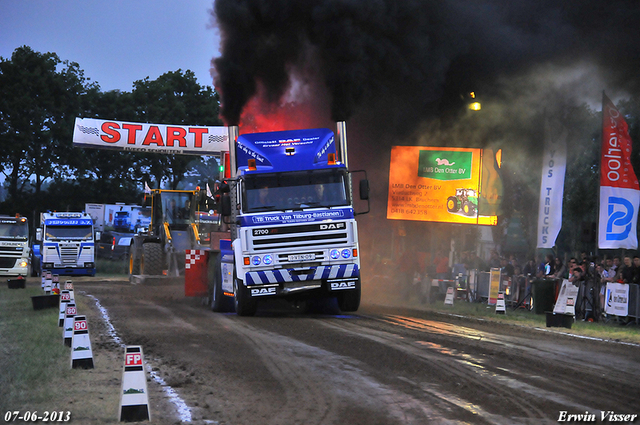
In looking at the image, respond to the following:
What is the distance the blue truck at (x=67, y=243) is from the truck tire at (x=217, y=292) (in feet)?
70.1

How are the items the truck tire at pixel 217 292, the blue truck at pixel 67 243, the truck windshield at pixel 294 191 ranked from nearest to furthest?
the truck windshield at pixel 294 191 < the truck tire at pixel 217 292 < the blue truck at pixel 67 243

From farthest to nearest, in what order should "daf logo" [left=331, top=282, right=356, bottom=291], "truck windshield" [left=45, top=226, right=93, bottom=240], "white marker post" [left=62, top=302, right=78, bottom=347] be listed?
"truck windshield" [left=45, top=226, right=93, bottom=240] → "daf logo" [left=331, top=282, right=356, bottom=291] → "white marker post" [left=62, top=302, right=78, bottom=347]

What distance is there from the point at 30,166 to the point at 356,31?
36234 mm

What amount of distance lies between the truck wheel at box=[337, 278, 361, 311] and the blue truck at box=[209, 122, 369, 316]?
38 centimetres

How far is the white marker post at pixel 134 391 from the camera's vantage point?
244 inches

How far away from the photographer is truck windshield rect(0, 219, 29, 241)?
34625 millimetres

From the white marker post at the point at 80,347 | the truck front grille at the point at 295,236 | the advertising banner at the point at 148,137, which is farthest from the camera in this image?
the advertising banner at the point at 148,137

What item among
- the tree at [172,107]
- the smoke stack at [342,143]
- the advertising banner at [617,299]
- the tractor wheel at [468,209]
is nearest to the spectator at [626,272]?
the advertising banner at [617,299]

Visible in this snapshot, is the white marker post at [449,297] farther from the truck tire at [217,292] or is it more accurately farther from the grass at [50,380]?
the grass at [50,380]

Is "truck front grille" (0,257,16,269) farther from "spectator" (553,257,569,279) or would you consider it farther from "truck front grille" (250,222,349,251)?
"spectator" (553,257,569,279)

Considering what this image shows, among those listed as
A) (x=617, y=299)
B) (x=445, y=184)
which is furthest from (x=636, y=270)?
(x=445, y=184)

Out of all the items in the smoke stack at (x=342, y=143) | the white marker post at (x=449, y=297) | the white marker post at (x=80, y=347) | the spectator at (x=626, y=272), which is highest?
the smoke stack at (x=342, y=143)

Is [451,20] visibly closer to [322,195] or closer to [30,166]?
[322,195]

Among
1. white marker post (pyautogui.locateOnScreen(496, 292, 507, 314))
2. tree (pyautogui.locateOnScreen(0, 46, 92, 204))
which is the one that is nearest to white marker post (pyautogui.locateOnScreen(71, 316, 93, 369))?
white marker post (pyautogui.locateOnScreen(496, 292, 507, 314))
